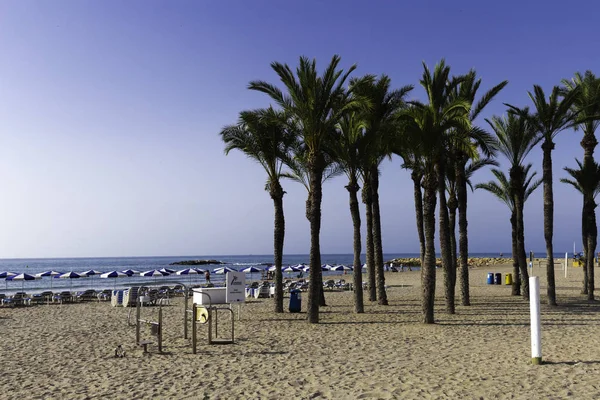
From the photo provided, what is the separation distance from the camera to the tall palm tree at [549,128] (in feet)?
60.4

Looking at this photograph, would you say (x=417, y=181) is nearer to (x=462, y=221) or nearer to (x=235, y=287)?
(x=462, y=221)

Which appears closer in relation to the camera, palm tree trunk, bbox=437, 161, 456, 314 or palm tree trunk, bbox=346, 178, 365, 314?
palm tree trunk, bbox=437, 161, 456, 314

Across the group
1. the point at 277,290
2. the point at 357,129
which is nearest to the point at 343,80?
the point at 357,129

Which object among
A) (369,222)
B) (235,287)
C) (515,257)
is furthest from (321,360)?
(515,257)

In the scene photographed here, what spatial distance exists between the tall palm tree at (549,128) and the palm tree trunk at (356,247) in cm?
645

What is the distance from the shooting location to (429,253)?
14.8 m

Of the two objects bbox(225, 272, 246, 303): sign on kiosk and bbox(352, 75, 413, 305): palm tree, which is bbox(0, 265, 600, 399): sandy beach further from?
bbox(352, 75, 413, 305): palm tree

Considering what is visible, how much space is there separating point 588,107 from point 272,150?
1162cm

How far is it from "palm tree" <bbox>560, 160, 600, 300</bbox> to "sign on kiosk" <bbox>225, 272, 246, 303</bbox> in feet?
49.6

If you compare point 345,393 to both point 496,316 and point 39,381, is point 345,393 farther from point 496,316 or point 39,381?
point 496,316

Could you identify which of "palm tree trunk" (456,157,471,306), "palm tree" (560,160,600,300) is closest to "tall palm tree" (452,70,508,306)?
"palm tree trunk" (456,157,471,306)

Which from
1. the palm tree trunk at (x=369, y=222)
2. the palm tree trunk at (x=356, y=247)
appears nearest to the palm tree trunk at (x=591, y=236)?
the palm tree trunk at (x=369, y=222)

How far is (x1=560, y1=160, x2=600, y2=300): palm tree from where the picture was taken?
21.5 m

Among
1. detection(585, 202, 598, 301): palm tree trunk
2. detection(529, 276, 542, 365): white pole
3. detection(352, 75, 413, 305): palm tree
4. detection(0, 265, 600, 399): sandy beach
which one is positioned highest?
detection(352, 75, 413, 305): palm tree
